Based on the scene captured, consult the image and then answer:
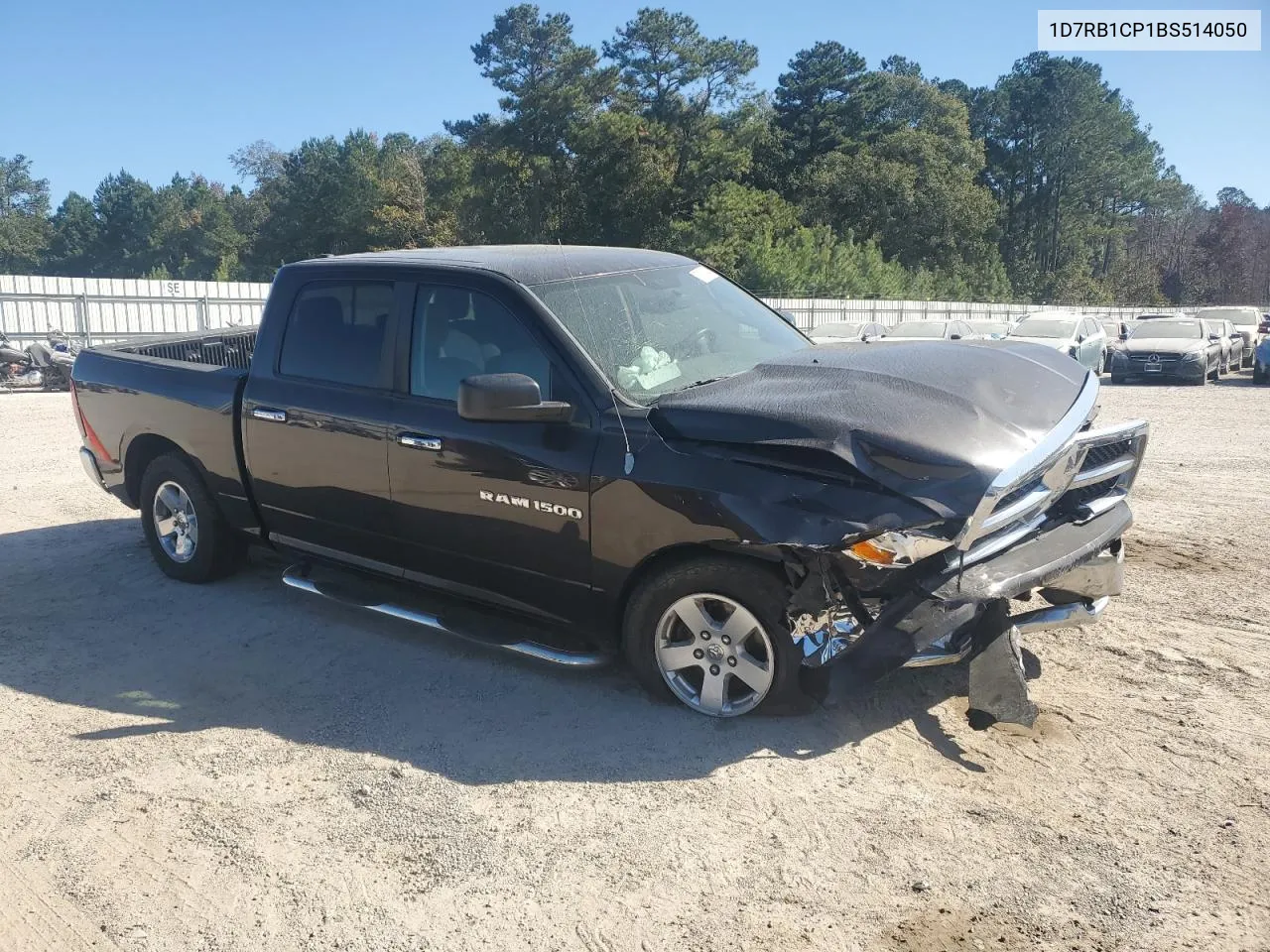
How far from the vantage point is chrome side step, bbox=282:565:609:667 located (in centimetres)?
434

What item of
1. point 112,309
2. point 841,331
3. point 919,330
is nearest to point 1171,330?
point 919,330

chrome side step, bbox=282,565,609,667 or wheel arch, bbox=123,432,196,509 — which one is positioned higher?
wheel arch, bbox=123,432,196,509

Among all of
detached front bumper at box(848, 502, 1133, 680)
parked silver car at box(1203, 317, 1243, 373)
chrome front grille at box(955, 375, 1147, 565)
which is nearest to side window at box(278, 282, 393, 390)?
detached front bumper at box(848, 502, 1133, 680)

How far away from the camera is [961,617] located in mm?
3727

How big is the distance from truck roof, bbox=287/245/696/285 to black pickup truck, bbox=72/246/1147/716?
0.08ft

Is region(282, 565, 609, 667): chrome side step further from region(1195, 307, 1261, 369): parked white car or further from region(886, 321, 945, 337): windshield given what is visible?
region(1195, 307, 1261, 369): parked white car

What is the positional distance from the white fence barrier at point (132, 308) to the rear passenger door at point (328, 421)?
32.1 feet

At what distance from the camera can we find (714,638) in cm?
404

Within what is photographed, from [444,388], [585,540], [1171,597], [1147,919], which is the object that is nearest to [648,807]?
[585,540]

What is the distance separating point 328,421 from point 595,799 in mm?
2501

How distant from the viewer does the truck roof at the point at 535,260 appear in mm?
4777

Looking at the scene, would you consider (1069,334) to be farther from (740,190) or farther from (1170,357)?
(740,190)

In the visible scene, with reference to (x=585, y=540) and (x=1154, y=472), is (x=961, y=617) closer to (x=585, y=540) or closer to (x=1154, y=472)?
(x=585, y=540)

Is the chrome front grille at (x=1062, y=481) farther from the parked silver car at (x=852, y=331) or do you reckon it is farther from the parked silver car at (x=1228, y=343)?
the parked silver car at (x=1228, y=343)
